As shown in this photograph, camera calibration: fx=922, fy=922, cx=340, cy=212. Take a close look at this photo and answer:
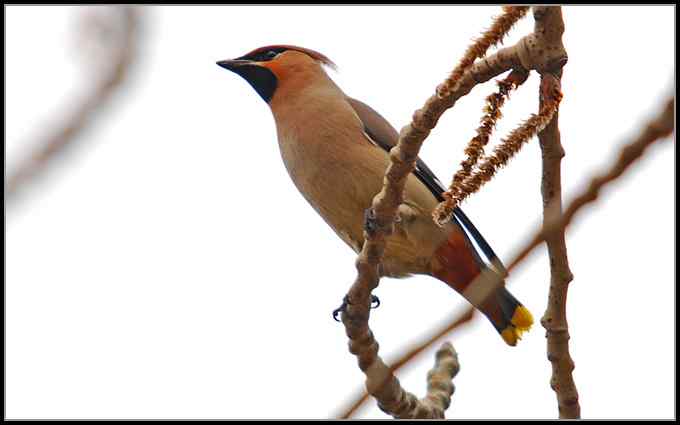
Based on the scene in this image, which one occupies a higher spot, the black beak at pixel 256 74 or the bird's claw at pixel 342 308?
the black beak at pixel 256 74

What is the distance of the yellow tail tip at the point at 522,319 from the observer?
4.74m

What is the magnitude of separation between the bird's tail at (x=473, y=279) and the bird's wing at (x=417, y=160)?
0.05 meters

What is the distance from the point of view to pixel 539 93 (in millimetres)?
2113

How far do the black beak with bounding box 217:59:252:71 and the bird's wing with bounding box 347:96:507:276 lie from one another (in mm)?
754

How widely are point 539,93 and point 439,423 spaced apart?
190 centimetres

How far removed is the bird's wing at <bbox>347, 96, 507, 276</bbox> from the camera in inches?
177

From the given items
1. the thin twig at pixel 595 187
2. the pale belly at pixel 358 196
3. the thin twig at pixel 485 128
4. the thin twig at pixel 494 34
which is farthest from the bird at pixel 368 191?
the thin twig at pixel 595 187

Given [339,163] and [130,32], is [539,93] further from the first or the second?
[339,163]

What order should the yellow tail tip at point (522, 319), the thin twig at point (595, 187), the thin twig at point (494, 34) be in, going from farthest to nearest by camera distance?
1. the yellow tail tip at point (522, 319)
2. the thin twig at point (494, 34)
3. the thin twig at point (595, 187)

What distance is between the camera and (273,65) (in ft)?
17.7

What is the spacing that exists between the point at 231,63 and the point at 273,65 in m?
0.31

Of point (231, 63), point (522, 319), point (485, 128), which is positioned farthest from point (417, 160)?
point (485, 128)

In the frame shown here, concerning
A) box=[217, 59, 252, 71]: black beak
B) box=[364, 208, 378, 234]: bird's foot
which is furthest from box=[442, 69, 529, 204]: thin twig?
box=[217, 59, 252, 71]: black beak

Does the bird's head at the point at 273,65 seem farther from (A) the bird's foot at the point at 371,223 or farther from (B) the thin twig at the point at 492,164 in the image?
(B) the thin twig at the point at 492,164
